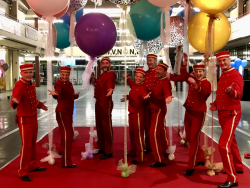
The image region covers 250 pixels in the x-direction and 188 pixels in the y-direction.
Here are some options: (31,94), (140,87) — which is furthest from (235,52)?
(31,94)

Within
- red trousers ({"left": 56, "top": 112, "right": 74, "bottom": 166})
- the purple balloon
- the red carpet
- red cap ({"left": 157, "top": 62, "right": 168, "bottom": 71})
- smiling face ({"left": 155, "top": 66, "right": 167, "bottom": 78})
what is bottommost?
the red carpet

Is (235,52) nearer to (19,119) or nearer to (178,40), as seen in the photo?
(178,40)

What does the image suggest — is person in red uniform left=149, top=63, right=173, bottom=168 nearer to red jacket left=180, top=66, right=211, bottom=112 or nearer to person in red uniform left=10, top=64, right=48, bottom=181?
red jacket left=180, top=66, right=211, bottom=112

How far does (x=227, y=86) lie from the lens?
2.67 m

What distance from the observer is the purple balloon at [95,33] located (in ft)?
10.6

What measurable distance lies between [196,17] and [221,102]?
1217 millimetres

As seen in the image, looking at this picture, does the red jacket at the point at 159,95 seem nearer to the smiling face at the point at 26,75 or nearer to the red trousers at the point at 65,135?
the red trousers at the point at 65,135

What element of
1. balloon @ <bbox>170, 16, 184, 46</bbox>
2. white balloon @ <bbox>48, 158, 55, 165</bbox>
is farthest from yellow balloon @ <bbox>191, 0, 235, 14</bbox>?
white balloon @ <bbox>48, 158, 55, 165</bbox>

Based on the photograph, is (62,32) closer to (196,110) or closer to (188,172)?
(196,110)

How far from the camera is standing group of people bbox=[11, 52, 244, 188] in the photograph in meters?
2.65

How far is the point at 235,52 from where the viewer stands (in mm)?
16812

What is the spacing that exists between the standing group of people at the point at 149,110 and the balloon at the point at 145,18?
1.31 ft

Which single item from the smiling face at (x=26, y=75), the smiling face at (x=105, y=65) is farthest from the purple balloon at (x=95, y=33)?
the smiling face at (x=26, y=75)

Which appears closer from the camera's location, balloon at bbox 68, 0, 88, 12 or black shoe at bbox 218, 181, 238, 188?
black shoe at bbox 218, 181, 238, 188
